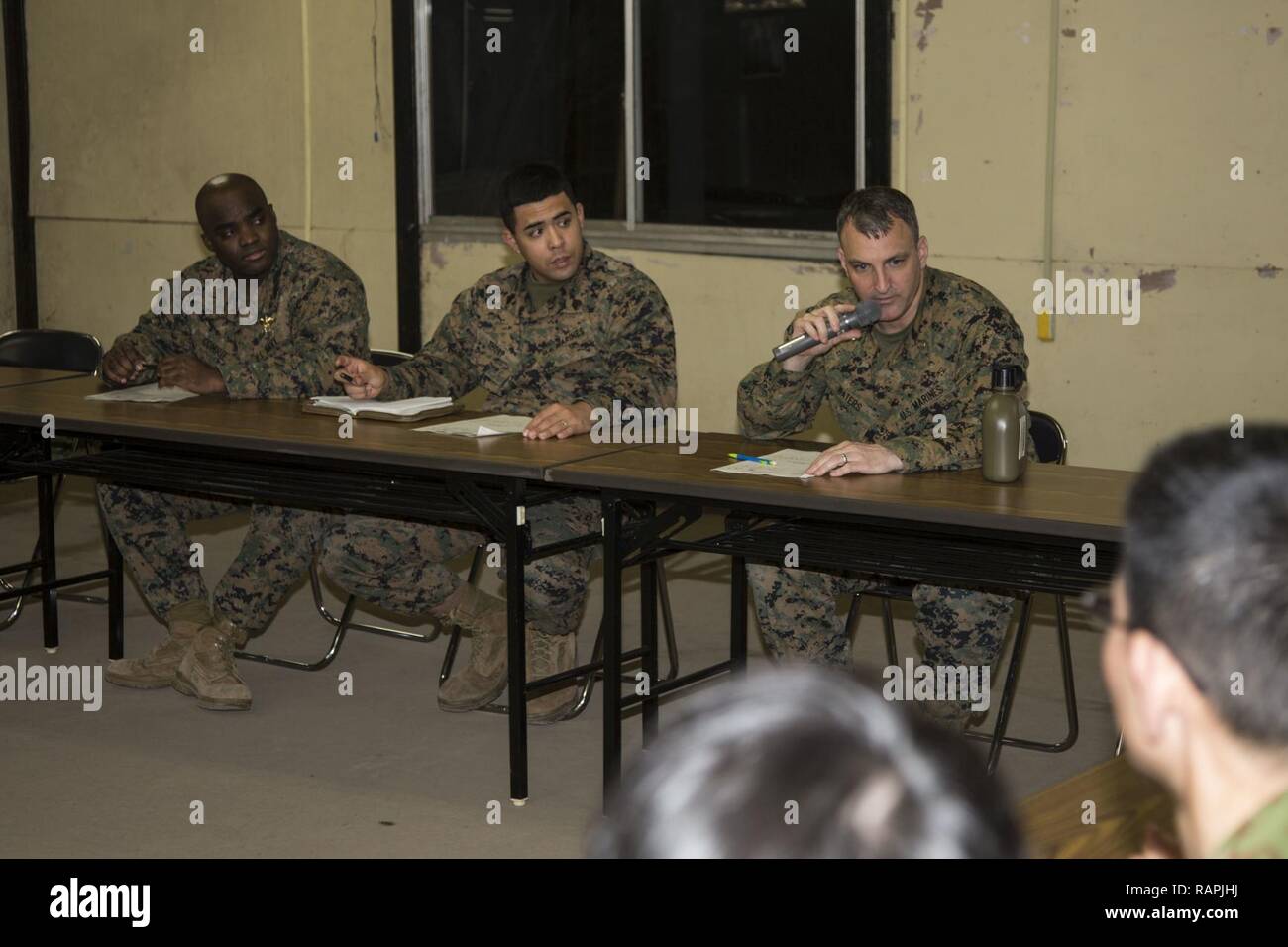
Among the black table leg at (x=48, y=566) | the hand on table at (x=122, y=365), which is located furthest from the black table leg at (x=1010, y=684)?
the black table leg at (x=48, y=566)

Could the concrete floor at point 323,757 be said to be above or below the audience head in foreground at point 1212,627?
below

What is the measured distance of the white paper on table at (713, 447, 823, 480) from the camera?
315cm

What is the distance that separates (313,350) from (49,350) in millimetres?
1469

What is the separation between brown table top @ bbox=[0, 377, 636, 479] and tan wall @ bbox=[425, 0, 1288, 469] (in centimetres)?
214

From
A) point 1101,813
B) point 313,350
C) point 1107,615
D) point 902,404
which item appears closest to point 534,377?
point 313,350

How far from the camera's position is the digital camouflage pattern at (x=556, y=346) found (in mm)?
3904

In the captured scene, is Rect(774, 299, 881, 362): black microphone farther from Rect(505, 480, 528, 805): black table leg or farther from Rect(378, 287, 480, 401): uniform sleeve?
Rect(378, 287, 480, 401): uniform sleeve

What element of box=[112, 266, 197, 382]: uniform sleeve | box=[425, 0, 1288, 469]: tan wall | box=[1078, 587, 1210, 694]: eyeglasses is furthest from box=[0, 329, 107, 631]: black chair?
box=[1078, 587, 1210, 694]: eyeglasses

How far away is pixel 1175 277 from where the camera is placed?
4918 mm

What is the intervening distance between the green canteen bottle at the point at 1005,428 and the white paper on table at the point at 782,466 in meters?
0.34

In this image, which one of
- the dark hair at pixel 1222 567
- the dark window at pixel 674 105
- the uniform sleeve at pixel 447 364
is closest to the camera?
the dark hair at pixel 1222 567

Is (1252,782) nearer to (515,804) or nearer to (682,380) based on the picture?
(515,804)

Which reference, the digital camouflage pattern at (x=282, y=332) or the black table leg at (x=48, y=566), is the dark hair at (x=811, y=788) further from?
the black table leg at (x=48, y=566)
